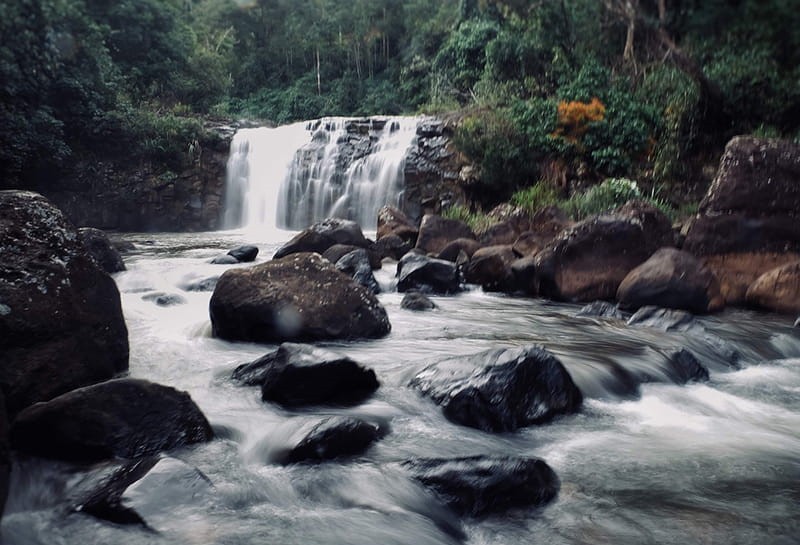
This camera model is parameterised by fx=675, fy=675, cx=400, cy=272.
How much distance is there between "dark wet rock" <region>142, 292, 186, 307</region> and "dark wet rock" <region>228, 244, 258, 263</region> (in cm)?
378

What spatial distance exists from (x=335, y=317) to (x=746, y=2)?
12.7 meters

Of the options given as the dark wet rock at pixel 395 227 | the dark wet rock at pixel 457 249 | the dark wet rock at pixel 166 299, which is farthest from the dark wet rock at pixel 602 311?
the dark wet rock at pixel 395 227

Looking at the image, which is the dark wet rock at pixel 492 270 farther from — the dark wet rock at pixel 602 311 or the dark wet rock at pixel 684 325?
the dark wet rock at pixel 684 325

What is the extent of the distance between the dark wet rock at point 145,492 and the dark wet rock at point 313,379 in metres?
1.17

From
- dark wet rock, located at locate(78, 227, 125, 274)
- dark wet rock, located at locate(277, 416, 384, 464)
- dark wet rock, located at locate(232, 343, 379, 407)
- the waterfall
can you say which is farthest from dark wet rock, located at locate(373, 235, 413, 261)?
dark wet rock, located at locate(277, 416, 384, 464)

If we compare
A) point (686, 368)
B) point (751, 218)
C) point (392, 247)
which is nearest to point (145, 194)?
point (392, 247)

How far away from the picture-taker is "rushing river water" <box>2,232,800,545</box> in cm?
262

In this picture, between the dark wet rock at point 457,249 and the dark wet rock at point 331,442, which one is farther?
the dark wet rock at point 457,249

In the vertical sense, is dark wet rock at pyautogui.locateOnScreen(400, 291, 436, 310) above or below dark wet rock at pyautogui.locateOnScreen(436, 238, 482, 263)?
below

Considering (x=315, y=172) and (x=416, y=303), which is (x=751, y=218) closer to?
(x=416, y=303)

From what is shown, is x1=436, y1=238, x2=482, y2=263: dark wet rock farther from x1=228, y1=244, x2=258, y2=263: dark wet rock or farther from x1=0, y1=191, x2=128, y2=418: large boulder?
x1=0, y1=191, x2=128, y2=418: large boulder

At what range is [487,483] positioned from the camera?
2.77 metres

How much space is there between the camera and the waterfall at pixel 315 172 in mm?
17672

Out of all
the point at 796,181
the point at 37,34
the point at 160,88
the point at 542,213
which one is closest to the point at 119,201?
the point at 37,34
